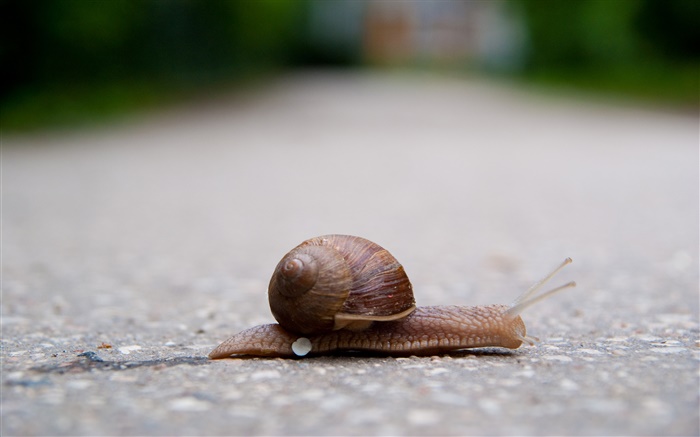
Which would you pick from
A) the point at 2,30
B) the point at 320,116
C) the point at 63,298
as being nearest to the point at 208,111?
the point at 320,116

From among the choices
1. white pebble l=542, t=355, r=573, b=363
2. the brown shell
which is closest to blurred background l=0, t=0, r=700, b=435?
white pebble l=542, t=355, r=573, b=363

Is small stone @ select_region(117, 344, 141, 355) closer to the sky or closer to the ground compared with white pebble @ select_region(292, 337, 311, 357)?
closer to the ground

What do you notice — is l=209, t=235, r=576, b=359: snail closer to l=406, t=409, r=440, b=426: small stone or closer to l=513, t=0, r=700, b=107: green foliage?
l=406, t=409, r=440, b=426: small stone

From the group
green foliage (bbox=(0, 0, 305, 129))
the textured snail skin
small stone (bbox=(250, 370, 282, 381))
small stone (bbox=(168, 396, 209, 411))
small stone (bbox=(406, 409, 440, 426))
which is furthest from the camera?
green foliage (bbox=(0, 0, 305, 129))

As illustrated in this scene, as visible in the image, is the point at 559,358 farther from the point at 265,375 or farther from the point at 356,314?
the point at 265,375

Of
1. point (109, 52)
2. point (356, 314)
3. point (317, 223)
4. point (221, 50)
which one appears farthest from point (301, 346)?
point (221, 50)

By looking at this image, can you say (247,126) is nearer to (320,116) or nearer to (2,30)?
(320,116)
